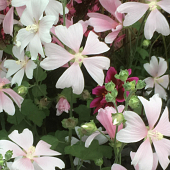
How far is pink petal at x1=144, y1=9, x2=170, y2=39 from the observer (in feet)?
1.09

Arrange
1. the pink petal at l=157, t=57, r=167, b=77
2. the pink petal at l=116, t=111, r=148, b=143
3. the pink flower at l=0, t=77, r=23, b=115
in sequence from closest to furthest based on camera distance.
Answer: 1. the pink petal at l=116, t=111, r=148, b=143
2. the pink flower at l=0, t=77, r=23, b=115
3. the pink petal at l=157, t=57, r=167, b=77

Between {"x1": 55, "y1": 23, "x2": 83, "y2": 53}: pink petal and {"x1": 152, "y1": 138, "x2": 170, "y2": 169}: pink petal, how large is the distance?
0.15 metres

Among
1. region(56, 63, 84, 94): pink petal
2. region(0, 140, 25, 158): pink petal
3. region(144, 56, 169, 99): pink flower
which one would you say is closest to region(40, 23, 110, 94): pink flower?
region(56, 63, 84, 94): pink petal

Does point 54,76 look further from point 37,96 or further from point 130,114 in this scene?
point 130,114

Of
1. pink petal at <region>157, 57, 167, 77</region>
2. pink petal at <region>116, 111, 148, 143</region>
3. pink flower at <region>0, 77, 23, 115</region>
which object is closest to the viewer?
pink petal at <region>116, 111, 148, 143</region>

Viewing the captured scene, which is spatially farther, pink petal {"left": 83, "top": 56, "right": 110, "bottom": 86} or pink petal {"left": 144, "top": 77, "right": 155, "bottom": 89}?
pink petal {"left": 144, "top": 77, "right": 155, "bottom": 89}

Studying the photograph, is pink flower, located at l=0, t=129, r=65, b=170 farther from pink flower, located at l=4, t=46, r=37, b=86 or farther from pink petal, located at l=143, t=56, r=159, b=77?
pink petal, located at l=143, t=56, r=159, b=77

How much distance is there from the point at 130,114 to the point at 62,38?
113 millimetres

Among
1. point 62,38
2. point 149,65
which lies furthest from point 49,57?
point 149,65

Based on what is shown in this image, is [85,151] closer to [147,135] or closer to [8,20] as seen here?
[147,135]

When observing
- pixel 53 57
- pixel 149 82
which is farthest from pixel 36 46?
pixel 149 82

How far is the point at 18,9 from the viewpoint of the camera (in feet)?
1.09

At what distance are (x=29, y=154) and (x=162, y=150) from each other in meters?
0.16

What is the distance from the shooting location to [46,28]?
0.28 meters
